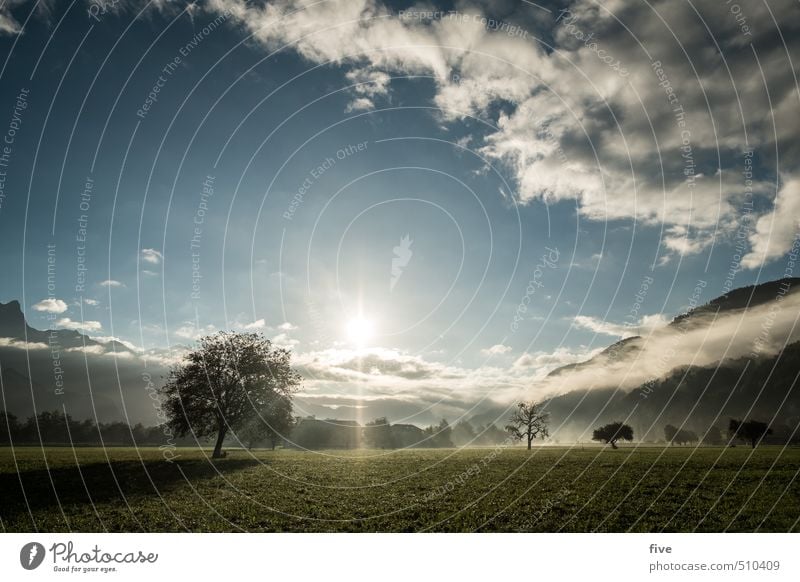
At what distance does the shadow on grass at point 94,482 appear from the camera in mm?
24094

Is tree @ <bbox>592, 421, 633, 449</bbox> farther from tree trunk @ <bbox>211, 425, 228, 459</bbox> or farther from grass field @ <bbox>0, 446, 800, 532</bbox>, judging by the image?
tree trunk @ <bbox>211, 425, 228, 459</bbox>

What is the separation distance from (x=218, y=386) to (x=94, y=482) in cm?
2036

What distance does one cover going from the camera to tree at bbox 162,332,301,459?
50125 millimetres

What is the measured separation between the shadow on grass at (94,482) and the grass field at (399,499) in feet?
0.34

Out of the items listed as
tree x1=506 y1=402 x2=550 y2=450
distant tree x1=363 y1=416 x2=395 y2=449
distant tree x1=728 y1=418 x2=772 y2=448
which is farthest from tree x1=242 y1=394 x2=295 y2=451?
distant tree x1=728 y1=418 x2=772 y2=448

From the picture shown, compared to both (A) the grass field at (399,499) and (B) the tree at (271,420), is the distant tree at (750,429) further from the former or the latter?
(B) the tree at (271,420)

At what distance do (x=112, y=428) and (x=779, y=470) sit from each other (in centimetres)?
18386

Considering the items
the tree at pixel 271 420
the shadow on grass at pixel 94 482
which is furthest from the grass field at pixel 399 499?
the tree at pixel 271 420

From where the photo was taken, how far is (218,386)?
5075 cm
